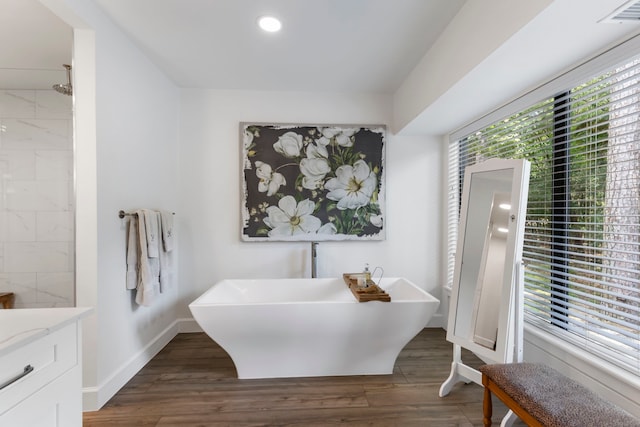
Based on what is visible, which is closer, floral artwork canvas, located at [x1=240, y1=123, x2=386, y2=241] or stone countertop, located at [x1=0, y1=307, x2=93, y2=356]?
stone countertop, located at [x1=0, y1=307, x2=93, y2=356]

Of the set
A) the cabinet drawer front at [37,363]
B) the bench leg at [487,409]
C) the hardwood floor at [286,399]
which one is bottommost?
the hardwood floor at [286,399]

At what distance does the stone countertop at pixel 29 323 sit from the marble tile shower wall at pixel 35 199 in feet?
5.87

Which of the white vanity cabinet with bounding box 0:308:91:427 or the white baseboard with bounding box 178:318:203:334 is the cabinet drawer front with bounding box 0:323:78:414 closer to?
the white vanity cabinet with bounding box 0:308:91:427

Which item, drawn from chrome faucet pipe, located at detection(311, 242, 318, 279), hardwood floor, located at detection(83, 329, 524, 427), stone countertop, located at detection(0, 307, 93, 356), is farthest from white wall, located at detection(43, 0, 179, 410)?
chrome faucet pipe, located at detection(311, 242, 318, 279)

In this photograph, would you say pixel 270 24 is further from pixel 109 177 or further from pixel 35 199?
pixel 35 199

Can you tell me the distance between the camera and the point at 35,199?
250 cm

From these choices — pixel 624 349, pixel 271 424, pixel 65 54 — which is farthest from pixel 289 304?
pixel 65 54

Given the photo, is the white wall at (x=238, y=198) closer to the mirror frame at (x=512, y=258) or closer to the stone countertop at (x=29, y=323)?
the mirror frame at (x=512, y=258)

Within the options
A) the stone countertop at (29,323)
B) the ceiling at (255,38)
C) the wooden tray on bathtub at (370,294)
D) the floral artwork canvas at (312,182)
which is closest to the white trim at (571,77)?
the ceiling at (255,38)

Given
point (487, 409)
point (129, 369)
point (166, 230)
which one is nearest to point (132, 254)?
point (166, 230)

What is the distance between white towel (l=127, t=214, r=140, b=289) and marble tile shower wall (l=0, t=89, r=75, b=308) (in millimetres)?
825

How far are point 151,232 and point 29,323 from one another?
1.28 metres

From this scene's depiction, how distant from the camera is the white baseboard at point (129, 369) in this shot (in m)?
1.79

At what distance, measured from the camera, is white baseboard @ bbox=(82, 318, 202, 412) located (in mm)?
1787
